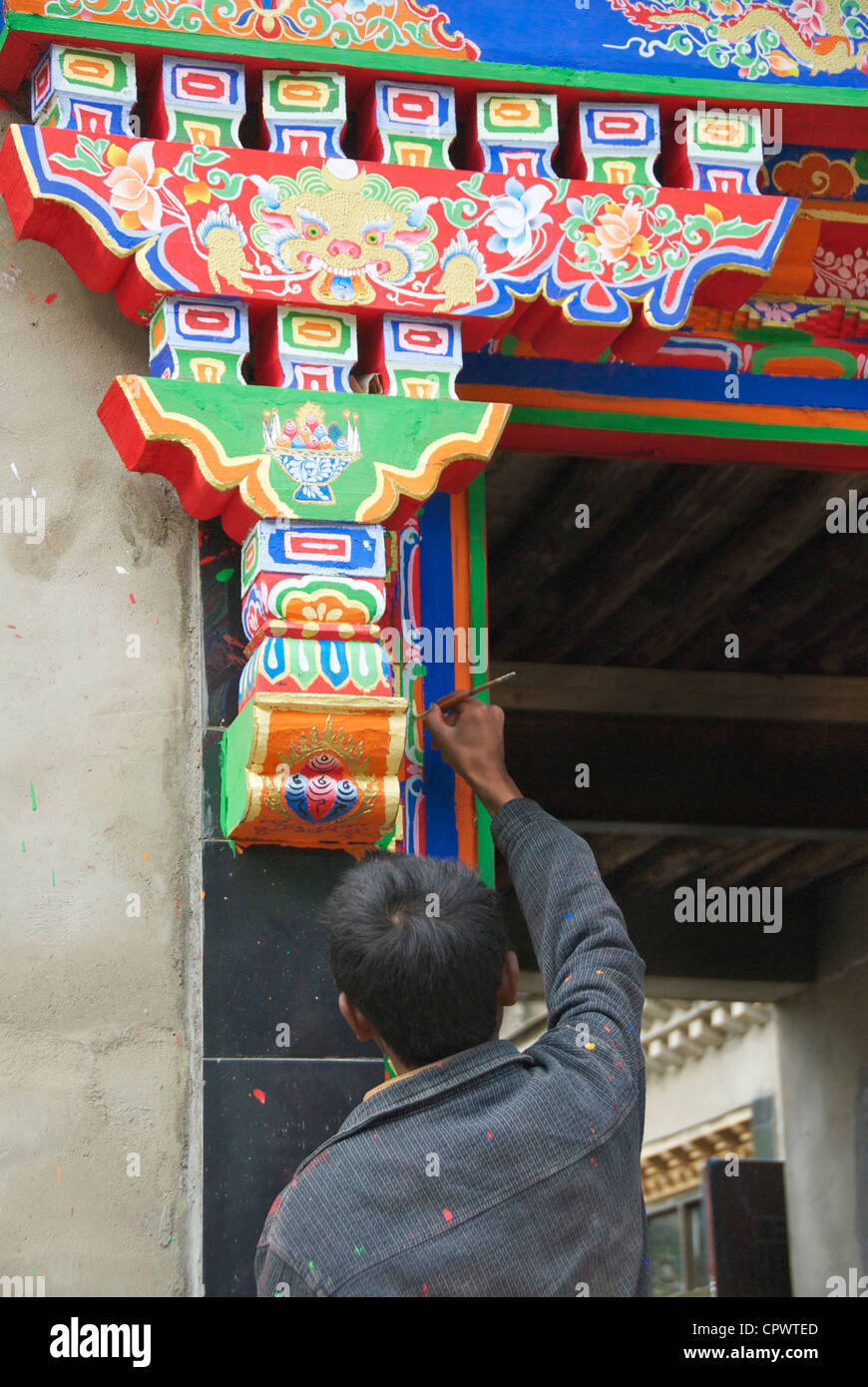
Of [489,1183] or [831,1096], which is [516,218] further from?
[831,1096]

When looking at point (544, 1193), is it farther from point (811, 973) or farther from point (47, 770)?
point (811, 973)

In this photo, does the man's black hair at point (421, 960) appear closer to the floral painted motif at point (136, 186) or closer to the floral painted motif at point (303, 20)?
the floral painted motif at point (136, 186)

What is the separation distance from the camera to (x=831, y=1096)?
742 centimetres

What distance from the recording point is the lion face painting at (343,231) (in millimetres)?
2311

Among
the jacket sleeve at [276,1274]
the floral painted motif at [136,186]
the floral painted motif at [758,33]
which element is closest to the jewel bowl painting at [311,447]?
the floral painted motif at [136,186]

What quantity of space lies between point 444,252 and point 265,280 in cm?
24

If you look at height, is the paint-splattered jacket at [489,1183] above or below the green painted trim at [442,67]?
below

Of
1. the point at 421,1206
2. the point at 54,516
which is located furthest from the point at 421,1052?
the point at 54,516

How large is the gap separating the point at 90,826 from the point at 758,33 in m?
1.47

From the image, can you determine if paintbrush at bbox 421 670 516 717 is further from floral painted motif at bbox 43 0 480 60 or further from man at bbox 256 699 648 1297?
floral painted motif at bbox 43 0 480 60

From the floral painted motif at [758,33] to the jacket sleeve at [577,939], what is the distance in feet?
3.99

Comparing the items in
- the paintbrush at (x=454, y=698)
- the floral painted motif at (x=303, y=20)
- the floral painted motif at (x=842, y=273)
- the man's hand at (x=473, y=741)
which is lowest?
the man's hand at (x=473, y=741)

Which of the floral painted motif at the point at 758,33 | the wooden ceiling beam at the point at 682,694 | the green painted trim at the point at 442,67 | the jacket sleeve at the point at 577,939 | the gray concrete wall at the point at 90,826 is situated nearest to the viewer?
the jacket sleeve at the point at 577,939

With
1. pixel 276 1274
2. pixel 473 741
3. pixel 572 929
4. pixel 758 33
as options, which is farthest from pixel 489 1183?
pixel 758 33
